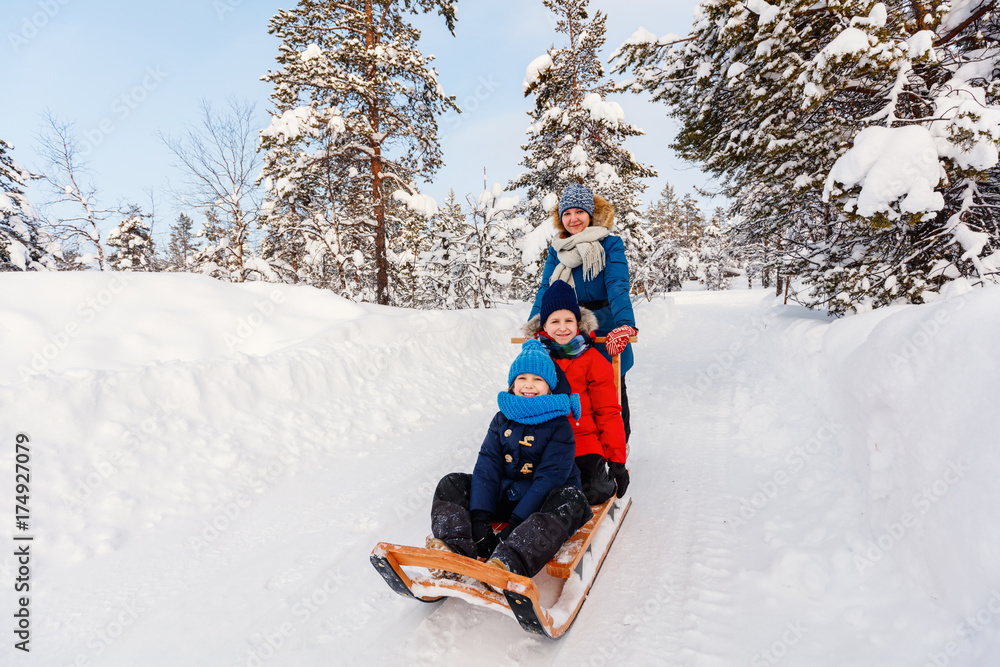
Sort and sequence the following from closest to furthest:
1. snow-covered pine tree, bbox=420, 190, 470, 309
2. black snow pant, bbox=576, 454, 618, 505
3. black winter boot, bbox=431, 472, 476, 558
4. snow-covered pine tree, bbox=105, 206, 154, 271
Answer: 1. black winter boot, bbox=431, 472, 476, 558
2. black snow pant, bbox=576, 454, 618, 505
3. snow-covered pine tree, bbox=420, 190, 470, 309
4. snow-covered pine tree, bbox=105, 206, 154, 271

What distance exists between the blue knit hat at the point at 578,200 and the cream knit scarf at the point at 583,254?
0.67 ft

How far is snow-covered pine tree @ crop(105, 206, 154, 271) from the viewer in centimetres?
2616

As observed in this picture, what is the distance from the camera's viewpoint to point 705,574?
2650mm

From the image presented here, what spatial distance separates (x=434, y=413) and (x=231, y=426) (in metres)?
2.55

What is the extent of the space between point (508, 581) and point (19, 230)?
20.0 m

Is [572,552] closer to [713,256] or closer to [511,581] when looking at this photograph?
[511,581]

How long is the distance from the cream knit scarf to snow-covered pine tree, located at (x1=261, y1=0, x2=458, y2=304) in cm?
879

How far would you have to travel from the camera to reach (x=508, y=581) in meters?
1.94

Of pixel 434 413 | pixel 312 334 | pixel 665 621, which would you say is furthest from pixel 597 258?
pixel 312 334

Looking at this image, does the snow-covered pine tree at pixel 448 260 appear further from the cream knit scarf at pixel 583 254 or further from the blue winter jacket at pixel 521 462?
the blue winter jacket at pixel 521 462

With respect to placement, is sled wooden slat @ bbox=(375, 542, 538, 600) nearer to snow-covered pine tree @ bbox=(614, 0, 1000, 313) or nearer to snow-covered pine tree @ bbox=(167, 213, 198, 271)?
snow-covered pine tree @ bbox=(614, 0, 1000, 313)

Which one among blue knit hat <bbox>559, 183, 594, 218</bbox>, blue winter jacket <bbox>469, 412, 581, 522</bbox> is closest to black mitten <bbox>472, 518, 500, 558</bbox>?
blue winter jacket <bbox>469, 412, 581, 522</bbox>

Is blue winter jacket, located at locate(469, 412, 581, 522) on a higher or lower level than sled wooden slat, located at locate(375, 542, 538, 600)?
higher

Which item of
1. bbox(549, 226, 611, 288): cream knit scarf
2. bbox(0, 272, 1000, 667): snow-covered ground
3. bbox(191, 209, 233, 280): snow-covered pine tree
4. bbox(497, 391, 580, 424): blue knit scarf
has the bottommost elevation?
bbox(0, 272, 1000, 667): snow-covered ground
